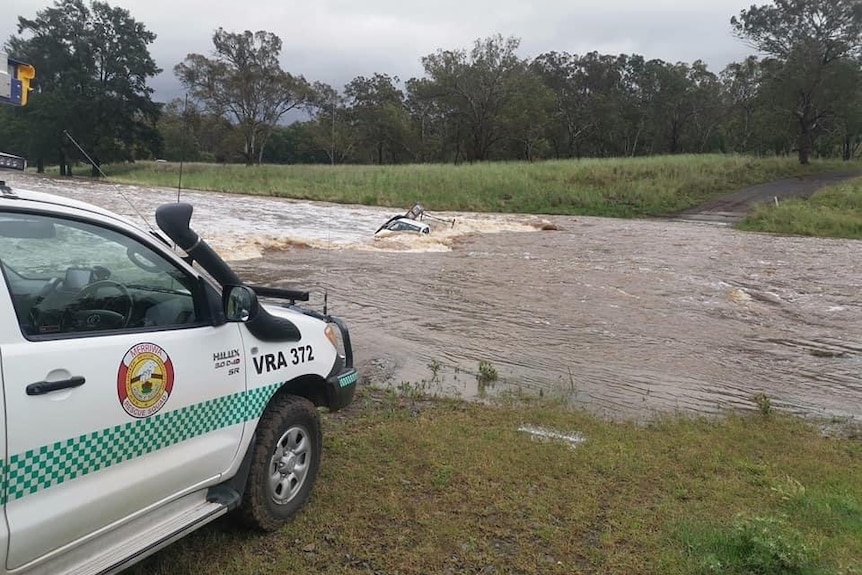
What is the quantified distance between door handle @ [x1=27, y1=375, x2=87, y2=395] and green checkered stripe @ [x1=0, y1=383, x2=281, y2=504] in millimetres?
199

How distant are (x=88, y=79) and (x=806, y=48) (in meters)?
54.5

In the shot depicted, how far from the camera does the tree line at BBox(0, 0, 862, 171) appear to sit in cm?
4656

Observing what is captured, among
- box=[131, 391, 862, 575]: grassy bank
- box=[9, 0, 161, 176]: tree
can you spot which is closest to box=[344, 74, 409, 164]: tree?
box=[9, 0, 161, 176]: tree

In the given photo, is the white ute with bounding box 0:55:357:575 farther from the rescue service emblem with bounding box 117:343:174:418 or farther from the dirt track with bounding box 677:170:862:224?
the dirt track with bounding box 677:170:862:224

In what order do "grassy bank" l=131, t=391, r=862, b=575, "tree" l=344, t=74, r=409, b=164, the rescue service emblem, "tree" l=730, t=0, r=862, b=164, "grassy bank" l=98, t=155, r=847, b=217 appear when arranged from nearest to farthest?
the rescue service emblem < "grassy bank" l=131, t=391, r=862, b=575 < "grassy bank" l=98, t=155, r=847, b=217 < "tree" l=730, t=0, r=862, b=164 < "tree" l=344, t=74, r=409, b=164

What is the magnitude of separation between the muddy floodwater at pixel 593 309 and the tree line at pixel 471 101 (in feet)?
71.9

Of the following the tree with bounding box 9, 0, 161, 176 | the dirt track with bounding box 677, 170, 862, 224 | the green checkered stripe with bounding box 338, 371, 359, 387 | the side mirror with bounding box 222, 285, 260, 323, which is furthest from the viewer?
the tree with bounding box 9, 0, 161, 176

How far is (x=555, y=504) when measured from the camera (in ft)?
13.3

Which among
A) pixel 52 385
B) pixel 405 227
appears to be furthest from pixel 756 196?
pixel 52 385

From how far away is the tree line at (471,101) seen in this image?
46562 mm

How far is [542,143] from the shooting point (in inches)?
2704

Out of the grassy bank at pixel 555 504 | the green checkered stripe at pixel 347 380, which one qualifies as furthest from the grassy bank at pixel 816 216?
the green checkered stripe at pixel 347 380

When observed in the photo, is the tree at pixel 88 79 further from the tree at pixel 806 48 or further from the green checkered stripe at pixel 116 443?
the green checkered stripe at pixel 116 443

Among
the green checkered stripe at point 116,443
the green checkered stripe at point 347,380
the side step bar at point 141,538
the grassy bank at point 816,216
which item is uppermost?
the grassy bank at point 816,216
